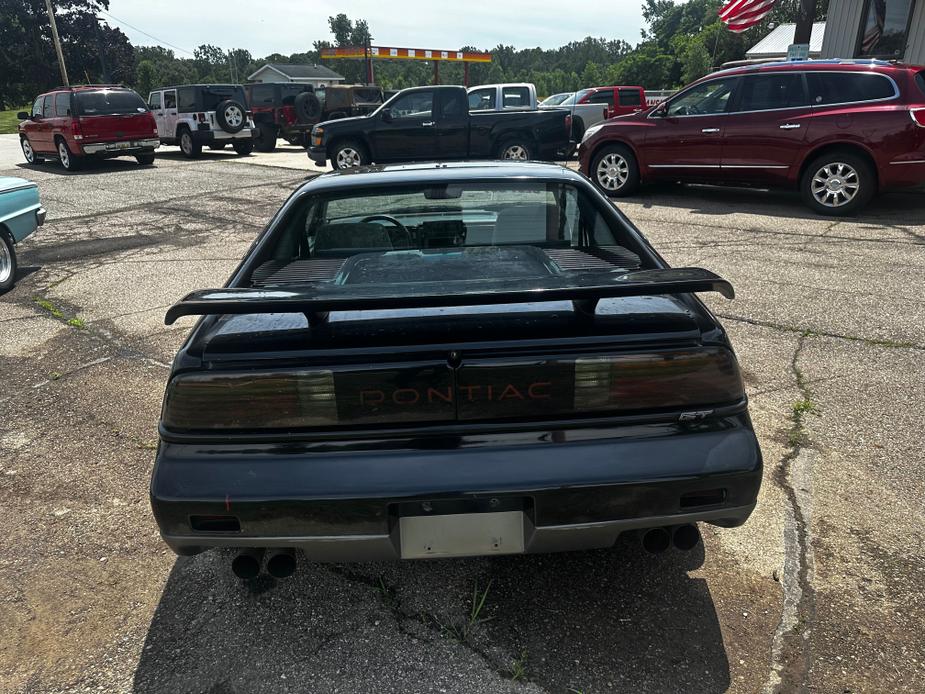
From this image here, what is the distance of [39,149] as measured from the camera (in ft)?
52.9

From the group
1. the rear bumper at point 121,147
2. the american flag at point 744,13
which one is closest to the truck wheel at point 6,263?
the rear bumper at point 121,147

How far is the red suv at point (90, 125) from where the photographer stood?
14812 millimetres

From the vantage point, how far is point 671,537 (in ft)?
7.06

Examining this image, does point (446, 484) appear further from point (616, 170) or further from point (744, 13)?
point (744, 13)

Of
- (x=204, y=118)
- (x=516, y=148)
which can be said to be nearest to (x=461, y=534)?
(x=516, y=148)

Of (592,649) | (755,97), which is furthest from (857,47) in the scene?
(592,649)

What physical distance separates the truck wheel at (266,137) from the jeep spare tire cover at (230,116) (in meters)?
1.75

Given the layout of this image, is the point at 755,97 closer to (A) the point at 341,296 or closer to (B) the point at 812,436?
(B) the point at 812,436

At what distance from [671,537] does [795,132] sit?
7958mm

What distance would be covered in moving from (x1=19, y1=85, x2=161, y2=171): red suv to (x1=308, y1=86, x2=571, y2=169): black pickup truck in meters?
5.18

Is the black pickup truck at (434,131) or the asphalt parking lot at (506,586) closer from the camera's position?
the asphalt parking lot at (506,586)

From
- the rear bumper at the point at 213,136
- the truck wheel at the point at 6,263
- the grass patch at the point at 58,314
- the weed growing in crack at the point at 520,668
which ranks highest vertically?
the rear bumper at the point at 213,136

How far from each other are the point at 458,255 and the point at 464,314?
0.78 meters

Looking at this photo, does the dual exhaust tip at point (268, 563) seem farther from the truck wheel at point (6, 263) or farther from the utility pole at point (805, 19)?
the utility pole at point (805, 19)
